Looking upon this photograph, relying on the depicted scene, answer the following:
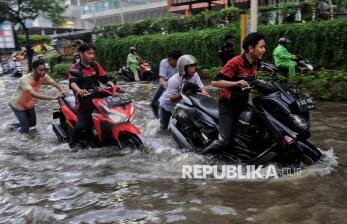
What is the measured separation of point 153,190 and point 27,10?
87.4 ft

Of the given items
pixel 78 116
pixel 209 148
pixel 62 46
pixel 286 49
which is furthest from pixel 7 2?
pixel 209 148

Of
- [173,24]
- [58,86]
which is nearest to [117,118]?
[58,86]

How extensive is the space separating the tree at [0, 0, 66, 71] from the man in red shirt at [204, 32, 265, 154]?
2535 centimetres

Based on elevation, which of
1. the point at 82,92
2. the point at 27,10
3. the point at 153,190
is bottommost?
the point at 153,190

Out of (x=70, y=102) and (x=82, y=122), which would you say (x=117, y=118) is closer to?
(x=82, y=122)

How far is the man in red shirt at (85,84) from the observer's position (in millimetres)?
6570

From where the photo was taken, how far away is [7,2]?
2752 cm

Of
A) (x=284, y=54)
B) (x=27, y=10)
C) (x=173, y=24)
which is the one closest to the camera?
(x=284, y=54)

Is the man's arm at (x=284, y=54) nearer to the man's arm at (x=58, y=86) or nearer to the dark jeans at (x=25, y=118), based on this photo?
the man's arm at (x=58, y=86)

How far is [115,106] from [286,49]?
633cm

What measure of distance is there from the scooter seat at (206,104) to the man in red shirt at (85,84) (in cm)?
149

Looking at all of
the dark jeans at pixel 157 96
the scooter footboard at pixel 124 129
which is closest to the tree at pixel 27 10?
the dark jeans at pixel 157 96

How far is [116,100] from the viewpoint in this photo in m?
6.58

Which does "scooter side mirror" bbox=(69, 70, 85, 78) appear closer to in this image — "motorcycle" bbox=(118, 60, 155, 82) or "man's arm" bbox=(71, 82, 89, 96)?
"man's arm" bbox=(71, 82, 89, 96)
